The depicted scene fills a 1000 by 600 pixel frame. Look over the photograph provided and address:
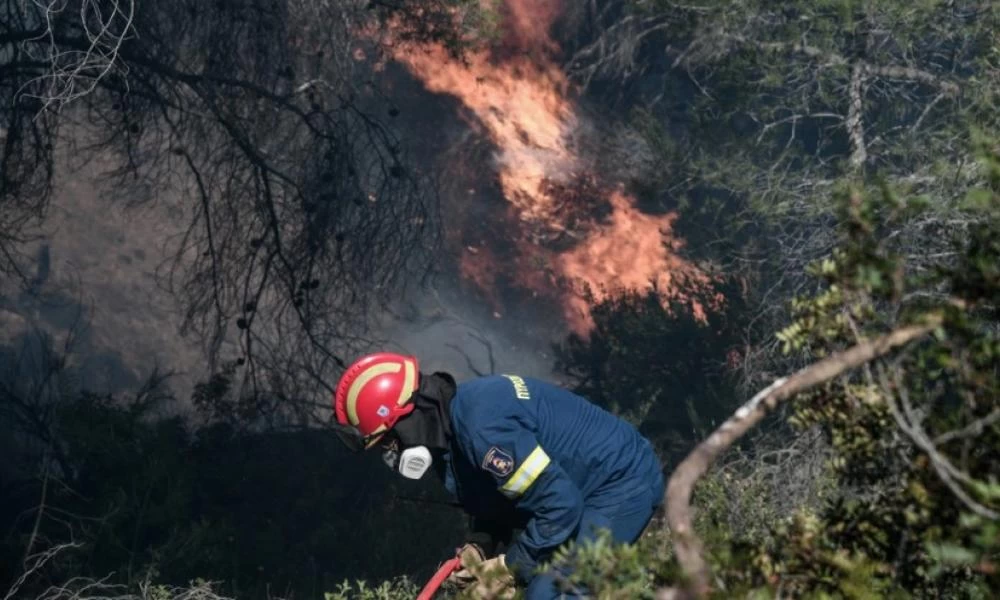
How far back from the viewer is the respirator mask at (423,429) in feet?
15.2

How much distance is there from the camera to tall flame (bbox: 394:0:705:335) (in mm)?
16359

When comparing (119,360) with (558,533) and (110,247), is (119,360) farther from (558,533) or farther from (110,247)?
(558,533)

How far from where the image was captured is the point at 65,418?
32.3ft

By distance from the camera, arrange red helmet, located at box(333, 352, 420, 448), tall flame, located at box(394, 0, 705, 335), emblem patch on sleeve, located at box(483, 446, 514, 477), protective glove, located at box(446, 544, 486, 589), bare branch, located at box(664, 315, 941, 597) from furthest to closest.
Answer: tall flame, located at box(394, 0, 705, 335) → protective glove, located at box(446, 544, 486, 589) → red helmet, located at box(333, 352, 420, 448) → emblem patch on sleeve, located at box(483, 446, 514, 477) → bare branch, located at box(664, 315, 941, 597)

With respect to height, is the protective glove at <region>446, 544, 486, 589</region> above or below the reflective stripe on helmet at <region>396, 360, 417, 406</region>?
below

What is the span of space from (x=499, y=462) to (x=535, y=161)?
13145 mm

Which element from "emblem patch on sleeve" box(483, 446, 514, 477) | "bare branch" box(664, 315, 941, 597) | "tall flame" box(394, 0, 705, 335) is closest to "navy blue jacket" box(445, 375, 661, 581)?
"emblem patch on sleeve" box(483, 446, 514, 477)

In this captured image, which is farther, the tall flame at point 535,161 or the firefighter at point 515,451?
Result: the tall flame at point 535,161

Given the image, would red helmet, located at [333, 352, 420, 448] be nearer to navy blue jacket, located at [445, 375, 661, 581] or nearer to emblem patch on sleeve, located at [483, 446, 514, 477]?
navy blue jacket, located at [445, 375, 661, 581]

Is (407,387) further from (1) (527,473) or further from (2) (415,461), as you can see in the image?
(1) (527,473)

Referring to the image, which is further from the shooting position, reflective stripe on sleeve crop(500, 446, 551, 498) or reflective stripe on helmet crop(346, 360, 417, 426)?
reflective stripe on helmet crop(346, 360, 417, 426)

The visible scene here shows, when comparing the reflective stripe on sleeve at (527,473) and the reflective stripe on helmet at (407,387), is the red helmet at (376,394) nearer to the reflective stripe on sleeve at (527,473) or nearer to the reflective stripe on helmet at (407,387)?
the reflective stripe on helmet at (407,387)

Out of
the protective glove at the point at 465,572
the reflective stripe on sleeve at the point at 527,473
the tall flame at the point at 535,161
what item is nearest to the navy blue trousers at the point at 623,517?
the protective glove at the point at 465,572

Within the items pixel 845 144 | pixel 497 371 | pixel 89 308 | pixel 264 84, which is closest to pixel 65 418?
pixel 264 84
